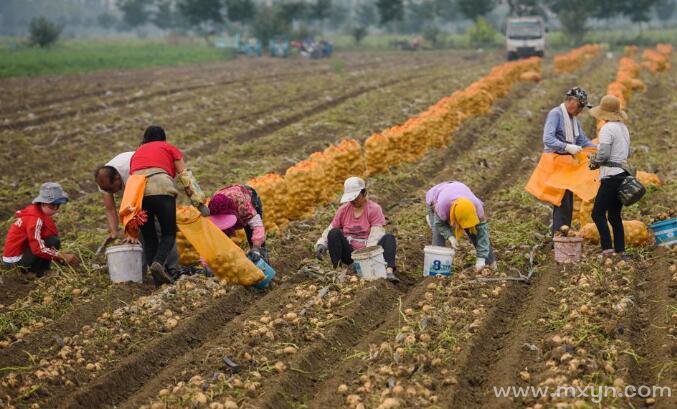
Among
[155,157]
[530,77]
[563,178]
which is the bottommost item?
[530,77]

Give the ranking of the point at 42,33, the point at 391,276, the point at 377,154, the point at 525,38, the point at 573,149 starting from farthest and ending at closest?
the point at 42,33 < the point at 525,38 < the point at 377,154 < the point at 573,149 < the point at 391,276

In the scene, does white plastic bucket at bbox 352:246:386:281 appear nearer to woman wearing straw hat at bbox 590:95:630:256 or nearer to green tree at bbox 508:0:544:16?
woman wearing straw hat at bbox 590:95:630:256

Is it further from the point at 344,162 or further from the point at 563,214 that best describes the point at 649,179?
the point at 344,162

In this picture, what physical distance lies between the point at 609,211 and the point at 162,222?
13.9ft

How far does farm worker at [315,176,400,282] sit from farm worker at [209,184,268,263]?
582 mm

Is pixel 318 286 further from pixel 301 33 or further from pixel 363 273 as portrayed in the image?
pixel 301 33

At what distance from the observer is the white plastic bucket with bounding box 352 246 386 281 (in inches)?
308

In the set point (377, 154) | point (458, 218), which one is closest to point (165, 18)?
point (377, 154)

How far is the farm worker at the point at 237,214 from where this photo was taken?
824 cm

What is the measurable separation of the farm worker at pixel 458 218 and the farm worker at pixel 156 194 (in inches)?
84.7

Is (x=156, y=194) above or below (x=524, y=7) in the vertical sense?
above

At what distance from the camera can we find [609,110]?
8312 millimetres

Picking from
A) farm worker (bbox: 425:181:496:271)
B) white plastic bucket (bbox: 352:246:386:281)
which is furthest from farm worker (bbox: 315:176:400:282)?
farm worker (bbox: 425:181:496:271)

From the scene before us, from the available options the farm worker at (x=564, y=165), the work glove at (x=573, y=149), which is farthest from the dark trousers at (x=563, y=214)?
the work glove at (x=573, y=149)
